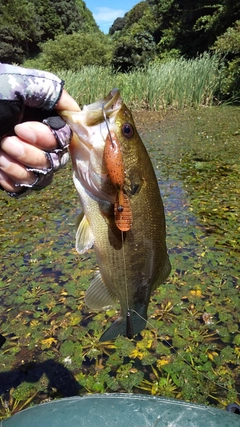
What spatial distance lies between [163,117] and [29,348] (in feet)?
36.0

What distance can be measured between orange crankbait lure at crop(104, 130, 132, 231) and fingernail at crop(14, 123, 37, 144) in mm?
316

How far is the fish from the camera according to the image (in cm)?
159

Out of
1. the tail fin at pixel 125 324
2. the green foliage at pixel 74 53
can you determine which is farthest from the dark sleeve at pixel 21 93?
the green foliage at pixel 74 53

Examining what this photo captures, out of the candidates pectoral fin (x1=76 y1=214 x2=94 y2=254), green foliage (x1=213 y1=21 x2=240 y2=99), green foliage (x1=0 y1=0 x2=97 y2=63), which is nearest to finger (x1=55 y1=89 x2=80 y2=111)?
pectoral fin (x1=76 y1=214 x2=94 y2=254)

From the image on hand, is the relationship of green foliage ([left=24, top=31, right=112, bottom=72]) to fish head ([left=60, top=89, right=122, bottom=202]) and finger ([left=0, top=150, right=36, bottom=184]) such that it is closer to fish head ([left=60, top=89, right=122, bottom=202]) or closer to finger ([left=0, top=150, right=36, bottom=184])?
fish head ([left=60, top=89, right=122, bottom=202])

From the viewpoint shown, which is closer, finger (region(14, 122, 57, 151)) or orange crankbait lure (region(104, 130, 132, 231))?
finger (region(14, 122, 57, 151))

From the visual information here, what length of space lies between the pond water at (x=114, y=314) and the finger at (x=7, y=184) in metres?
1.55

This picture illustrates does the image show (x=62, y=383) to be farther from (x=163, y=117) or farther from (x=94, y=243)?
(x=163, y=117)

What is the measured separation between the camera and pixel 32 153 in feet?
4.70

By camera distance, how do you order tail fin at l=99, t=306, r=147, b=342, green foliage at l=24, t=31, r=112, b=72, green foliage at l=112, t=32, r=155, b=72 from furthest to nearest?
green foliage at l=24, t=31, r=112, b=72
green foliage at l=112, t=32, r=155, b=72
tail fin at l=99, t=306, r=147, b=342

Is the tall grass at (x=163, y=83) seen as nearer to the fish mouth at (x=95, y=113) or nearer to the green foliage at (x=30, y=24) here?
the fish mouth at (x=95, y=113)

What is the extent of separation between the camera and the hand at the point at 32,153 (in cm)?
141

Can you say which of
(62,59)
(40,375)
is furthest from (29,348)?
(62,59)

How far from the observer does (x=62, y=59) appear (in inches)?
1091
